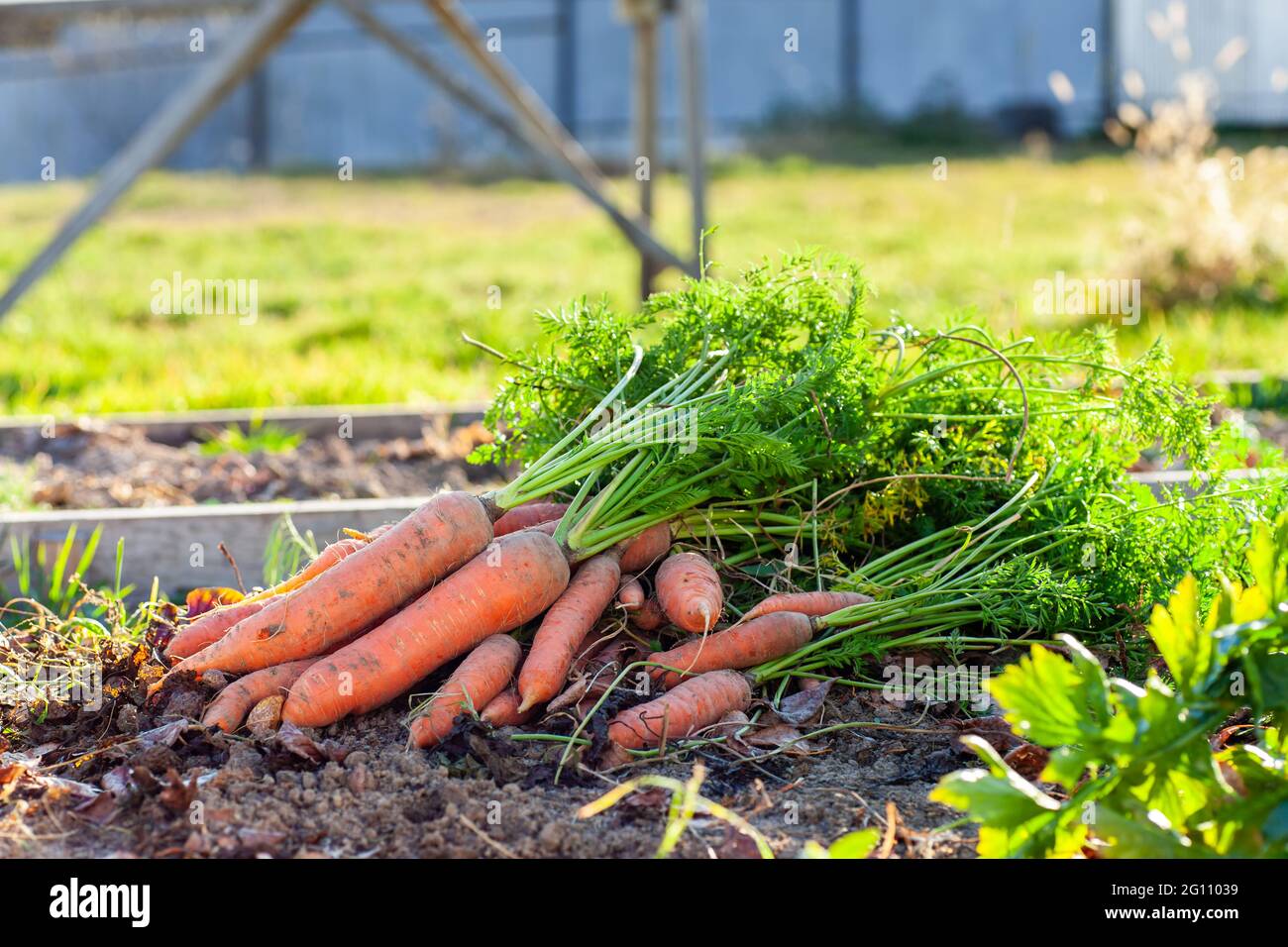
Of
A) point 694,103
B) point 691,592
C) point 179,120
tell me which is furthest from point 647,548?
point 694,103

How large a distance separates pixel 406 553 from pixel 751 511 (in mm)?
738

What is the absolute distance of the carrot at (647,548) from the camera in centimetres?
256

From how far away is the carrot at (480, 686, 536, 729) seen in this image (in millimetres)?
2250

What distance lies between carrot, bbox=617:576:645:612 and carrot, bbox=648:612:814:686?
4.4 inches

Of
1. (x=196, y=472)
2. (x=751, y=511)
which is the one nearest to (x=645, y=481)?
(x=751, y=511)

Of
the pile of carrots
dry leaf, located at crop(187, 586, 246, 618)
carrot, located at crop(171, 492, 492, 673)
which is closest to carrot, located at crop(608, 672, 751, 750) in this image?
the pile of carrots

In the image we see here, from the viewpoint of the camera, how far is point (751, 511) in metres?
2.63

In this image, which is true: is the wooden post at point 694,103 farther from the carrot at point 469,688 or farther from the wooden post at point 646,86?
the carrot at point 469,688

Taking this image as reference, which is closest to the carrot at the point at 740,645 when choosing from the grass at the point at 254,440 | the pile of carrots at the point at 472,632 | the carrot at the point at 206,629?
the pile of carrots at the point at 472,632

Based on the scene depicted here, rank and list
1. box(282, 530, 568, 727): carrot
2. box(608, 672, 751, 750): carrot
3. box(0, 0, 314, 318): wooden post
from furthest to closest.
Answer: box(0, 0, 314, 318): wooden post, box(282, 530, 568, 727): carrot, box(608, 672, 751, 750): carrot

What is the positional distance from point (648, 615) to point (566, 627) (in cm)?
23

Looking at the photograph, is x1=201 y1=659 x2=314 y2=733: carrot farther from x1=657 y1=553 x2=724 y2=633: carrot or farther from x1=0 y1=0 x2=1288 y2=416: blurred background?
x1=0 y1=0 x2=1288 y2=416: blurred background

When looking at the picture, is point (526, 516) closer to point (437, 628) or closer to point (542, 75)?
point (437, 628)

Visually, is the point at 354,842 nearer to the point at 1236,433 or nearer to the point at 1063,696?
the point at 1063,696
